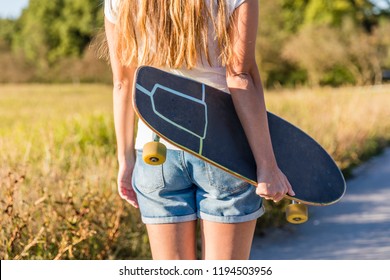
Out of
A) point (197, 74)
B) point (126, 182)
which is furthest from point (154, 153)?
point (126, 182)

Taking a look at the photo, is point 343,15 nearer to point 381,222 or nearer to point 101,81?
point 101,81

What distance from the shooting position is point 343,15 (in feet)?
151

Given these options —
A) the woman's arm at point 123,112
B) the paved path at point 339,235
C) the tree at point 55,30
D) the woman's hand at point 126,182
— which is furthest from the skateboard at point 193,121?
the tree at point 55,30

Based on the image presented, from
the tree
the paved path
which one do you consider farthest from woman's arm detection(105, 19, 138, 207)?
the tree

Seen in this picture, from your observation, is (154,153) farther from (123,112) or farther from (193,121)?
(123,112)

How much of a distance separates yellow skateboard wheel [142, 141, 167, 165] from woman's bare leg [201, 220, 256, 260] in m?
0.27

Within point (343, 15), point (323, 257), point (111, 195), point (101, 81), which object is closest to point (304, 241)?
point (323, 257)

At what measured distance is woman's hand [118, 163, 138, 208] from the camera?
2.45 metres

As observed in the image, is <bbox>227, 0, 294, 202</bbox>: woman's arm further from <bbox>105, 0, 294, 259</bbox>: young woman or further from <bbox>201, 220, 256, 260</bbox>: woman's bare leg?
<bbox>201, 220, 256, 260</bbox>: woman's bare leg

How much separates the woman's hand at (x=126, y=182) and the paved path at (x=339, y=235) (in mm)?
2892

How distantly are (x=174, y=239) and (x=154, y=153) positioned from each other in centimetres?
33

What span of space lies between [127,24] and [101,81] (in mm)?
49749

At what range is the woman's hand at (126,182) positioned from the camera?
2.45m

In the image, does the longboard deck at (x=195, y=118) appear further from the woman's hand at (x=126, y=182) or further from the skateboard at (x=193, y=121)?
the woman's hand at (x=126, y=182)
